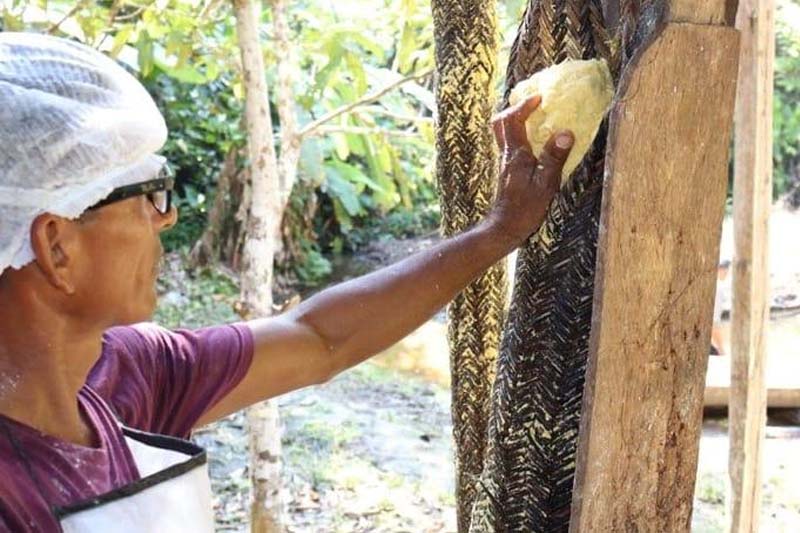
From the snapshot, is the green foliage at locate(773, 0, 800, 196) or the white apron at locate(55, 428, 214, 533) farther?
the green foliage at locate(773, 0, 800, 196)

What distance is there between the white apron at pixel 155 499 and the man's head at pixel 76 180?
19 cm

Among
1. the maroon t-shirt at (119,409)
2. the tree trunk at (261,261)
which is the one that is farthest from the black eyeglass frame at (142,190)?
the tree trunk at (261,261)

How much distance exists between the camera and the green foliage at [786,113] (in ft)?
28.9

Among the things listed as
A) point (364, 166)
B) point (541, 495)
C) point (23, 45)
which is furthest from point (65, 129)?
point (364, 166)

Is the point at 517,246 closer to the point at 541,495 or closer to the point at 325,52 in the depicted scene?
the point at 541,495

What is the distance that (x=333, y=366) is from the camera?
140cm

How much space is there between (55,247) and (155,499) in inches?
12.3

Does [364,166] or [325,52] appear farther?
[364,166]

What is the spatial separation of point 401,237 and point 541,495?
8.14 metres

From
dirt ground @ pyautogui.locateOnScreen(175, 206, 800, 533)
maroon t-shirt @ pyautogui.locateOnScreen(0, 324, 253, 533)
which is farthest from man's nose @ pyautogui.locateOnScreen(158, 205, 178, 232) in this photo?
dirt ground @ pyautogui.locateOnScreen(175, 206, 800, 533)

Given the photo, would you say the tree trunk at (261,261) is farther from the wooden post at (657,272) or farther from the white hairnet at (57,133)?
the wooden post at (657,272)

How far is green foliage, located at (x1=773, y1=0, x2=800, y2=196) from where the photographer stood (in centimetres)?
880

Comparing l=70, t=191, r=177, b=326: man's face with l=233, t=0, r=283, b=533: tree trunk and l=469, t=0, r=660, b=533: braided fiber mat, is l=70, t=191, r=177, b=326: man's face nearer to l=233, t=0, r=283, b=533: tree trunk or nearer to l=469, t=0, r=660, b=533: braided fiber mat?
l=469, t=0, r=660, b=533: braided fiber mat

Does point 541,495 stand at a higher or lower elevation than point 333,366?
lower
